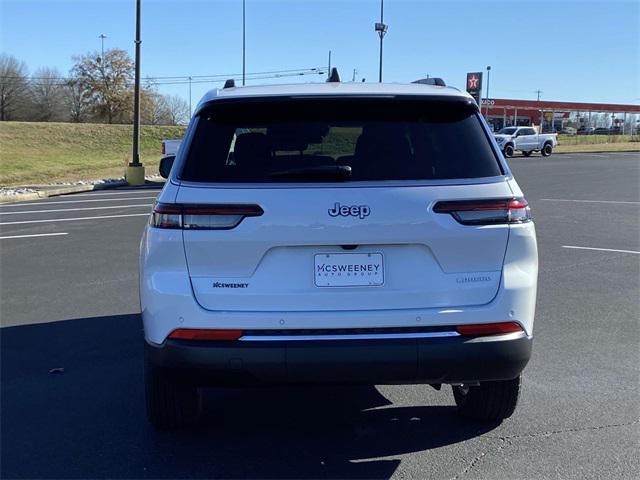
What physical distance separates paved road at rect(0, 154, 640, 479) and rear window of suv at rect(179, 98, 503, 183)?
149cm

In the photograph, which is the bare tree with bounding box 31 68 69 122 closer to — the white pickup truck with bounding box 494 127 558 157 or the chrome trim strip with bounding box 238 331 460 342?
the white pickup truck with bounding box 494 127 558 157

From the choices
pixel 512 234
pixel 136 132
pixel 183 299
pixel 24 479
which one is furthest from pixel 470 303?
pixel 136 132

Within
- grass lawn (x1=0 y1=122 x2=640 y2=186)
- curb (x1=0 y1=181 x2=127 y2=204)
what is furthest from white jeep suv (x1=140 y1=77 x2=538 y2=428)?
grass lawn (x1=0 y1=122 x2=640 y2=186)

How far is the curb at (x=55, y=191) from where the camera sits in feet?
60.5

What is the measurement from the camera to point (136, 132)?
24.8 metres

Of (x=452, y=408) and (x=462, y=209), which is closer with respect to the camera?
(x=462, y=209)

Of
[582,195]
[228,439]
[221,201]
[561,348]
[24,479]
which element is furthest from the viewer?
[582,195]

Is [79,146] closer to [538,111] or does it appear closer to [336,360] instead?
[336,360]

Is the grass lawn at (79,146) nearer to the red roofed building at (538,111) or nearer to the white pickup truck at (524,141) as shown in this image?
the white pickup truck at (524,141)

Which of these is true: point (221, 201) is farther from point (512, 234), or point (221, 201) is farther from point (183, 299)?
point (512, 234)

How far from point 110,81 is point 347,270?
272 feet

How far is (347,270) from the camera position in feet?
10.3

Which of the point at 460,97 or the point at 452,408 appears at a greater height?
the point at 460,97

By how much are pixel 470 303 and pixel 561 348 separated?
8.49ft
